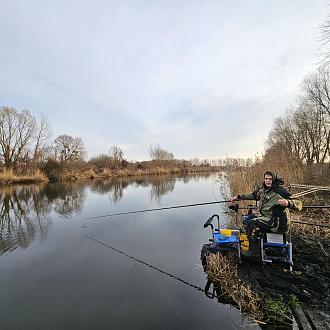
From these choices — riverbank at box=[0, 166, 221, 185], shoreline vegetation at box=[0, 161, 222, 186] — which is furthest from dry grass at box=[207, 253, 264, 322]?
riverbank at box=[0, 166, 221, 185]

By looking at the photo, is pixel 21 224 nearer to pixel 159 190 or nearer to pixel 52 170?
pixel 159 190

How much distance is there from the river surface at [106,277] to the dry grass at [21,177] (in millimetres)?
19935

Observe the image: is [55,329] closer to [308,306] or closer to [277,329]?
[277,329]

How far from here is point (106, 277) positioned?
14.2 feet

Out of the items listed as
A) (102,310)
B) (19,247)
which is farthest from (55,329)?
(19,247)

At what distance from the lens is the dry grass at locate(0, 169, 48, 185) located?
Answer: 24.8 m

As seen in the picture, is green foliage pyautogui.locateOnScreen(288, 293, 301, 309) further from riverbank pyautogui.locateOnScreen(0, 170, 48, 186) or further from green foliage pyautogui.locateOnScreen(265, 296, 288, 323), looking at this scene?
riverbank pyautogui.locateOnScreen(0, 170, 48, 186)

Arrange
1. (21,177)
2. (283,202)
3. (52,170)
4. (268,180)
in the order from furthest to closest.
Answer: (52,170) < (21,177) < (268,180) < (283,202)

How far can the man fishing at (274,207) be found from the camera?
350cm

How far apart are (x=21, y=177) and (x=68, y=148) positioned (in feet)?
41.9

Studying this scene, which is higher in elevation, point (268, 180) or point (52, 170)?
point (52, 170)

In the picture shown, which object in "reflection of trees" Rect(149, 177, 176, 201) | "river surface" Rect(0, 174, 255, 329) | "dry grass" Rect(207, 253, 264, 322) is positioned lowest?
"river surface" Rect(0, 174, 255, 329)

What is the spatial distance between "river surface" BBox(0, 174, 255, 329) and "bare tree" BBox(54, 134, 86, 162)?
3105cm

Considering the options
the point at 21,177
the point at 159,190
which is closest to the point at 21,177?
the point at 21,177
